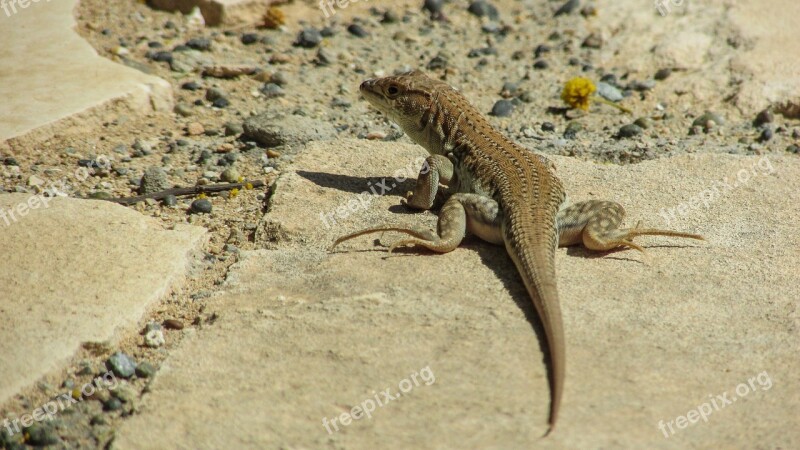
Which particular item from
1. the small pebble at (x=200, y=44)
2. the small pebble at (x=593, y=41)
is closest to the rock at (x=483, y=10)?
the small pebble at (x=593, y=41)

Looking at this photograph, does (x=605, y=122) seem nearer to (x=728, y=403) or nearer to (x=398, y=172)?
(x=398, y=172)

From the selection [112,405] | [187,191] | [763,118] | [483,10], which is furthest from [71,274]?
[483,10]

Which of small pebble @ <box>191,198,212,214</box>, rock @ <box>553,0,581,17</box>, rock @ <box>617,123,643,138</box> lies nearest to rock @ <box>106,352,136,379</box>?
small pebble @ <box>191,198,212,214</box>

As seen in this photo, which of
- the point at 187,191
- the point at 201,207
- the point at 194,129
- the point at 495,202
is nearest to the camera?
the point at 495,202

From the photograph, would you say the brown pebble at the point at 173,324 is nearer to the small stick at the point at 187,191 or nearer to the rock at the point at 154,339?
the rock at the point at 154,339

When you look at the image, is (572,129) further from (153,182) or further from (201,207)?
(153,182)

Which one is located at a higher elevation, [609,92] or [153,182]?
[153,182]
